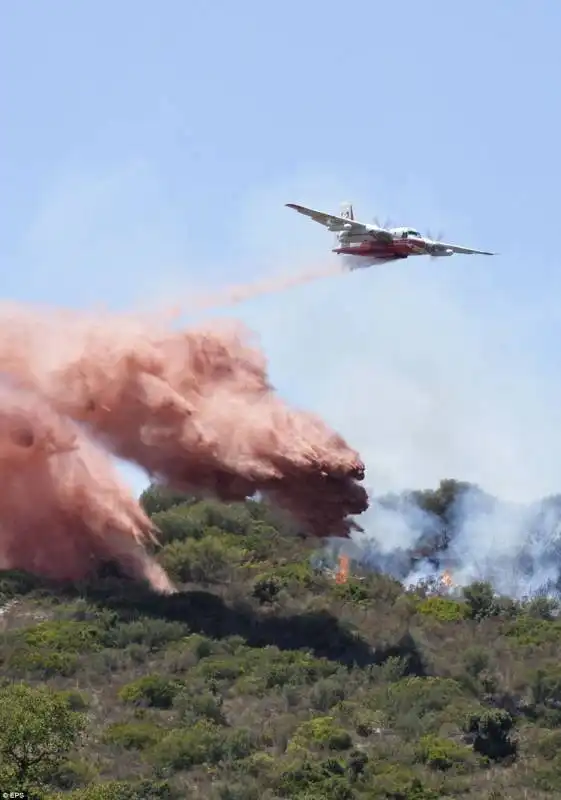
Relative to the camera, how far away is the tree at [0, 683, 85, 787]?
47.2 metres

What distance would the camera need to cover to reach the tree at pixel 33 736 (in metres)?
47.2

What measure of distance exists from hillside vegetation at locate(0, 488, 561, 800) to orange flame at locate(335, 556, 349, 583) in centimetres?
77

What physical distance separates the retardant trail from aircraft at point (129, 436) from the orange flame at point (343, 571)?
11.9 m

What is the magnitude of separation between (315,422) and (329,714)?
1026 cm

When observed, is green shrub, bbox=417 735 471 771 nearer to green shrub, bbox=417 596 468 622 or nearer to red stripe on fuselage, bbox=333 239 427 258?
green shrub, bbox=417 596 468 622

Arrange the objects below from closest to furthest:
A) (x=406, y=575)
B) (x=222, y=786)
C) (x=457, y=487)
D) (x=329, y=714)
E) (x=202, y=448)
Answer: (x=222, y=786)
(x=329, y=714)
(x=202, y=448)
(x=406, y=575)
(x=457, y=487)

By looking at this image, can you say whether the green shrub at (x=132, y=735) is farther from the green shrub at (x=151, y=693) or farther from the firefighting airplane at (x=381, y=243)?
the firefighting airplane at (x=381, y=243)

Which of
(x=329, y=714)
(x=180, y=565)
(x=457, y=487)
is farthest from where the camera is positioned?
(x=457, y=487)

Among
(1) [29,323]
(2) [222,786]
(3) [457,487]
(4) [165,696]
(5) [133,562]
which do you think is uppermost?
(3) [457,487]

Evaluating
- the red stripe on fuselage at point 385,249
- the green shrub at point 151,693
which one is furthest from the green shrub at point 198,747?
the red stripe on fuselage at point 385,249

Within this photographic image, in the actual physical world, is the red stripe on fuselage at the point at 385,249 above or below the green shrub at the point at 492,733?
above

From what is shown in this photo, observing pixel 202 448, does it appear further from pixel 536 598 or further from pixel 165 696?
Answer: pixel 536 598

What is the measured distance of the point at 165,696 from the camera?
60.0 m

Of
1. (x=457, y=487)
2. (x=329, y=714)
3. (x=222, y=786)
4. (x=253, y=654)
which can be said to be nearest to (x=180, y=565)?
(x=253, y=654)
